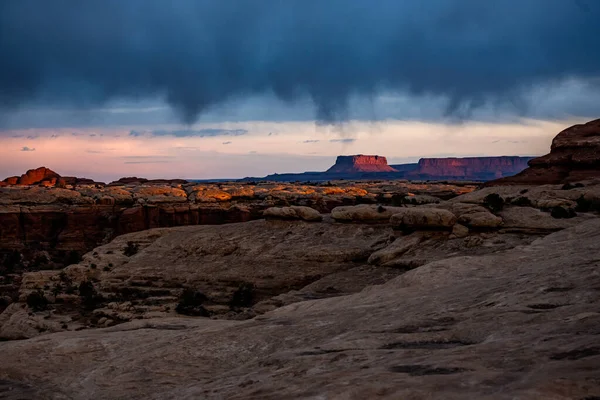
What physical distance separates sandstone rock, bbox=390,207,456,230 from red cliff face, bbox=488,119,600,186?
18.4m

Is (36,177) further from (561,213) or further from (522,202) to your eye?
(561,213)

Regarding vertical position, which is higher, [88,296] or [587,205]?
[587,205]

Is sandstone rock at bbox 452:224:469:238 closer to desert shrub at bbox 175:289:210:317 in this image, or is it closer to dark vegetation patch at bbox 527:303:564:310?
desert shrub at bbox 175:289:210:317

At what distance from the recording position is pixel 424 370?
300 inches

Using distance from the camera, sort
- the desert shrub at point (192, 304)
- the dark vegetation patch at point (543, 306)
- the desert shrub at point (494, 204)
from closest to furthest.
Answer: the dark vegetation patch at point (543, 306) < the desert shrub at point (192, 304) < the desert shrub at point (494, 204)

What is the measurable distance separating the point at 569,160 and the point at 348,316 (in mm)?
40887

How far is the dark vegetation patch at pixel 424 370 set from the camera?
7309mm

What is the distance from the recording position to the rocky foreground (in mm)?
7570

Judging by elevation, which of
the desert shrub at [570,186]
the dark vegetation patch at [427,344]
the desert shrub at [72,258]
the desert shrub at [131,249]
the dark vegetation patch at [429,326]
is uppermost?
the desert shrub at [570,186]

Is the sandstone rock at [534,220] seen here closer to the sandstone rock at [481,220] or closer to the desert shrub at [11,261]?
the sandstone rock at [481,220]

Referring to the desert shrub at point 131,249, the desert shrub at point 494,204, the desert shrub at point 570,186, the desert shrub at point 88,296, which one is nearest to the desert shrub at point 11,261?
the desert shrub at point 131,249

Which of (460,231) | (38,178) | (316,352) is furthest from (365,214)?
(38,178)

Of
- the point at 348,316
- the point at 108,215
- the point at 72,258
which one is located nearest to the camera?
the point at 348,316

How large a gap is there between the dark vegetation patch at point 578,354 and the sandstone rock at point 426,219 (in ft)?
82.0
